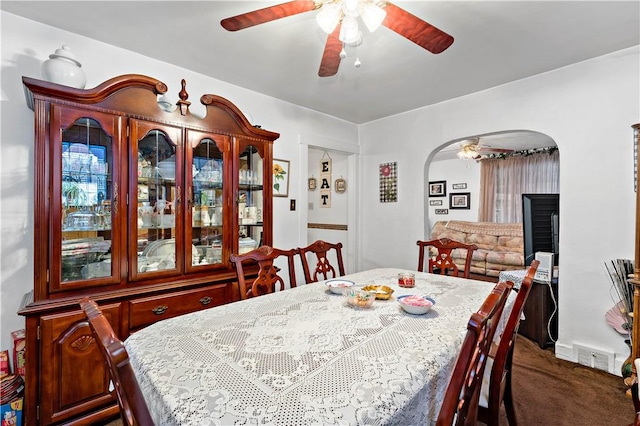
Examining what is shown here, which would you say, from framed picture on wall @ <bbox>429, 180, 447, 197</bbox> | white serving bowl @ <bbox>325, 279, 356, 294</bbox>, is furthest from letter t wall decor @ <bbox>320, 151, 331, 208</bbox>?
framed picture on wall @ <bbox>429, 180, 447, 197</bbox>

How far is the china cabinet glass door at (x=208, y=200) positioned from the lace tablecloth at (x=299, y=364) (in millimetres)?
880

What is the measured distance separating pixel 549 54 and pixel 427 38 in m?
1.52

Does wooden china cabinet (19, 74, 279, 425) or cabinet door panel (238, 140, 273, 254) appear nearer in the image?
wooden china cabinet (19, 74, 279, 425)

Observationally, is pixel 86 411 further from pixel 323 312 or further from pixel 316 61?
pixel 316 61

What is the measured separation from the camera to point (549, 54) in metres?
2.22

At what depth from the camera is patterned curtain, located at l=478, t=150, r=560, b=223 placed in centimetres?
570

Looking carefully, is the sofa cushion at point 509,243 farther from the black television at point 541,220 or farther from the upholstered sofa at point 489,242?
the black television at point 541,220

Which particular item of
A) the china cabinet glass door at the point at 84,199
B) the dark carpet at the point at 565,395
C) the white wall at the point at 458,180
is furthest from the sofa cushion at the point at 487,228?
the china cabinet glass door at the point at 84,199

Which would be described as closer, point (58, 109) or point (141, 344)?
point (141, 344)

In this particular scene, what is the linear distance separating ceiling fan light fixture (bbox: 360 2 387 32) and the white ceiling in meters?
0.50

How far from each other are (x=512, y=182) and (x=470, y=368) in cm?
653

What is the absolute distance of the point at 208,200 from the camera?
7.32ft

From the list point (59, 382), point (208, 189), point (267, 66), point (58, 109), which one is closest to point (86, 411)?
point (59, 382)

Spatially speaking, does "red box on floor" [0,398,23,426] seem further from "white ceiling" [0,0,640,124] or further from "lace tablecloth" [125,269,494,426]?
"white ceiling" [0,0,640,124]
